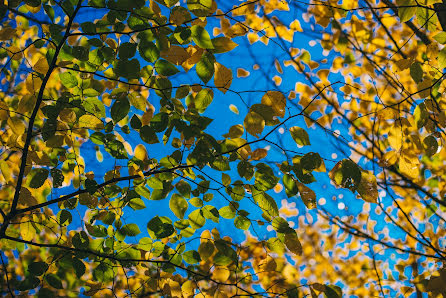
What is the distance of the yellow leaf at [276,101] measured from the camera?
1375 mm

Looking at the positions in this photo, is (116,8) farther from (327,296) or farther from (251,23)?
(251,23)

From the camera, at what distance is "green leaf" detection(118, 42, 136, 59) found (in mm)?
1209

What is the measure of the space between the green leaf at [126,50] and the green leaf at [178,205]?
619mm

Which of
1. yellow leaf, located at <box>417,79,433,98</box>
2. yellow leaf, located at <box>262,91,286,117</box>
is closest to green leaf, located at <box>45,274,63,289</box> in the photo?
yellow leaf, located at <box>262,91,286,117</box>

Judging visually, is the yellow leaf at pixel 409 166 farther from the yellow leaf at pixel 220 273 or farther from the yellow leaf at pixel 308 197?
the yellow leaf at pixel 220 273

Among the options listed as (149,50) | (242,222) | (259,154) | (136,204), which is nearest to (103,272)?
(136,204)

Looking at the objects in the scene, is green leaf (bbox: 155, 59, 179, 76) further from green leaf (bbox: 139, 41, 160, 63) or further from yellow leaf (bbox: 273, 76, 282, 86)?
yellow leaf (bbox: 273, 76, 282, 86)

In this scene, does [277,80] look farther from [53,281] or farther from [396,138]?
[53,281]

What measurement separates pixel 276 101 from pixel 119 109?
629 millimetres

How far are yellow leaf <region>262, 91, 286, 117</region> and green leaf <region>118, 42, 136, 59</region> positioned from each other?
1.81ft

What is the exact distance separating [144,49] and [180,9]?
0.65ft

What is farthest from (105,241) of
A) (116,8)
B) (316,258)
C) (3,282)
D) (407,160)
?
(316,258)

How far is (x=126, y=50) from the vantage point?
1.22m

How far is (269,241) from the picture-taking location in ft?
5.13
